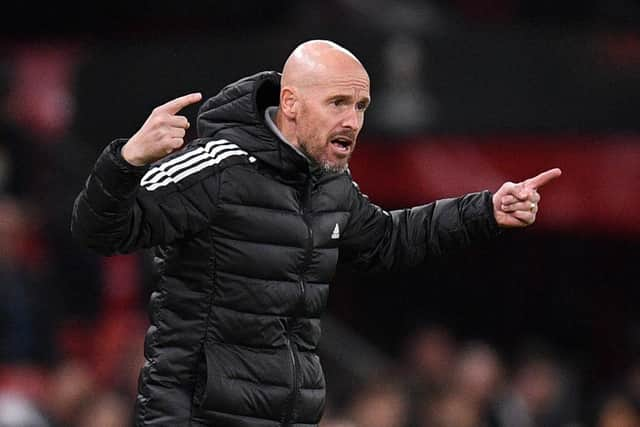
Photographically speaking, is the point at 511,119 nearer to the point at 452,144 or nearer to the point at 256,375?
the point at 452,144

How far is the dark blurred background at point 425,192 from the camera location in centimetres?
867

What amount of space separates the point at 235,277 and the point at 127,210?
16.6 inches

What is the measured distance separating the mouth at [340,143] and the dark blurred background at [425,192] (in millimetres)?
3477

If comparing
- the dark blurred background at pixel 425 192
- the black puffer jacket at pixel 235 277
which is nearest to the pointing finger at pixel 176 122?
the black puffer jacket at pixel 235 277

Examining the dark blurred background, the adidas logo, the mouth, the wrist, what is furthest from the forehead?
the dark blurred background

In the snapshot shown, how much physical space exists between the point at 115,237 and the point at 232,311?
43cm

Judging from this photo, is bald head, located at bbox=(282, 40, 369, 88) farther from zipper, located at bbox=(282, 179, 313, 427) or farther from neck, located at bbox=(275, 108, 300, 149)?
zipper, located at bbox=(282, 179, 313, 427)

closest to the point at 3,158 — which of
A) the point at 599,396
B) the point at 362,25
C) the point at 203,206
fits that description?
the point at 362,25

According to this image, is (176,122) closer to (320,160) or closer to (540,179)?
(320,160)

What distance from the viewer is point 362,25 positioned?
1012 cm

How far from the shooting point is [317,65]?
440cm

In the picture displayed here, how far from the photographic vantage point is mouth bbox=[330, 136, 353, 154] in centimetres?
441

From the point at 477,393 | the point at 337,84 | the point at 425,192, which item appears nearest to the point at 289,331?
the point at 337,84

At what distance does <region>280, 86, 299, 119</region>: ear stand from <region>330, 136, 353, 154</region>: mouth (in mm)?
133
